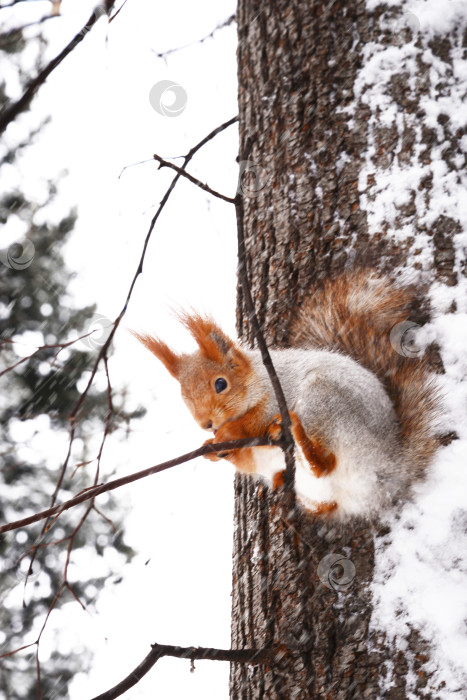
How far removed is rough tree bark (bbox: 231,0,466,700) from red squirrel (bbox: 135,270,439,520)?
5 cm

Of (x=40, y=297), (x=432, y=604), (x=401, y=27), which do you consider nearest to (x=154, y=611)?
(x=40, y=297)

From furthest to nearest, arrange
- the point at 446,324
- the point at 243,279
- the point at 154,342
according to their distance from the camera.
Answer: the point at 154,342, the point at 446,324, the point at 243,279

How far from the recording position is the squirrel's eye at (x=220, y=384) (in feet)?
4.02

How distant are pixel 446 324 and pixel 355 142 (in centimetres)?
41

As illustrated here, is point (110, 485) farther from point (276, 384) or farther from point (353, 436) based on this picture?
point (353, 436)

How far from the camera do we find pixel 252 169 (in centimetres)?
137

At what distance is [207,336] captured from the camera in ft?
3.98

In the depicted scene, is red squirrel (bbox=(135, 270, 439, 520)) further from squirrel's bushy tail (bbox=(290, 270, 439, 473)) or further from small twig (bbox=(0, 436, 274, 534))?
small twig (bbox=(0, 436, 274, 534))

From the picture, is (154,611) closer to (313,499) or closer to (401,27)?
(313,499)

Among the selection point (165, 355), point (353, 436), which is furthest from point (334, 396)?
point (165, 355)

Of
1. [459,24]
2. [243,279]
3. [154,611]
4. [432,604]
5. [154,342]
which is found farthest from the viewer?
[154,611]

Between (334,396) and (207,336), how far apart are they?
0.98ft
